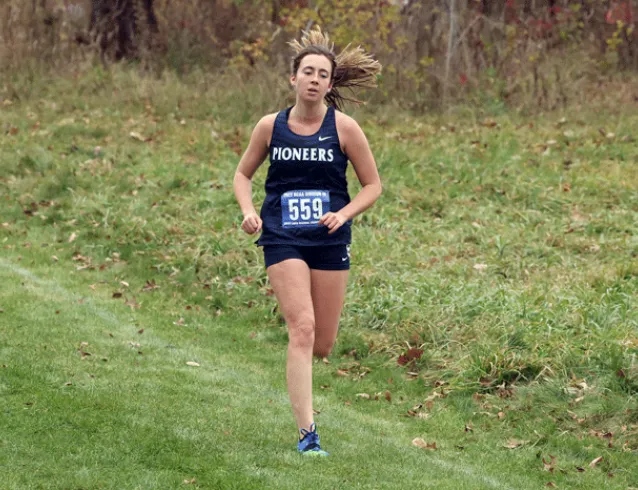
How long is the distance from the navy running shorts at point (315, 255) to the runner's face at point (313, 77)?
878 mm

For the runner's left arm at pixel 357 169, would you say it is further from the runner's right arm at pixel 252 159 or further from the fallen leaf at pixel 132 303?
the fallen leaf at pixel 132 303

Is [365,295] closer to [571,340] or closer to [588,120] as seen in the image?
[571,340]

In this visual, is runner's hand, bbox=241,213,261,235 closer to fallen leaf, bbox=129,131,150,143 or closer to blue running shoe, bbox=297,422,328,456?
blue running shoe, bbox=297,422,328,456

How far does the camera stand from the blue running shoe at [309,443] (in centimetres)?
594

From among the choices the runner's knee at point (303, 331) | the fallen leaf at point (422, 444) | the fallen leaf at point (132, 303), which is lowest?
the fallen leaf at point (132, 303)

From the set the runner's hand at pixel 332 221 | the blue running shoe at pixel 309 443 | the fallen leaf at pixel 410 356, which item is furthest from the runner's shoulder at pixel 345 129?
the fallen leaf at pixel 410 356

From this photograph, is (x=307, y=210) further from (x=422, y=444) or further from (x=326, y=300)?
(x=422, y=444)

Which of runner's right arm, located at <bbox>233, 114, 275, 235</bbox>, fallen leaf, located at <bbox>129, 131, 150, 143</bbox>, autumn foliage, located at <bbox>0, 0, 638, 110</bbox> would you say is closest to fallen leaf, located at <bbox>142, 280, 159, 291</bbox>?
runner's right arm, located at <bbox>233, 114, 275, 235</bbox>

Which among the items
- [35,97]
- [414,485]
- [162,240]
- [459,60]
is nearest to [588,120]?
[459,60]

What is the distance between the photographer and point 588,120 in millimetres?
17547

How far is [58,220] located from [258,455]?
806cm

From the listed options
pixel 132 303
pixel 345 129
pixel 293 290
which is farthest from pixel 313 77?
pixel 132 303

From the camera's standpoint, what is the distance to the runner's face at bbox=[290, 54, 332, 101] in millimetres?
5984

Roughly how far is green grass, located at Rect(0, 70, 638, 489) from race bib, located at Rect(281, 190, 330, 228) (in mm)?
1360
